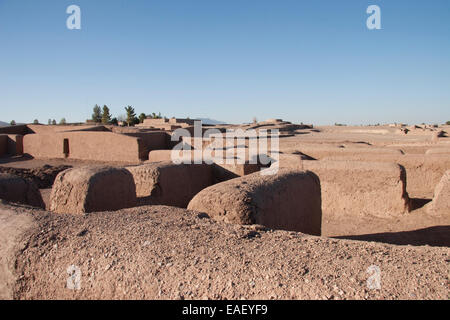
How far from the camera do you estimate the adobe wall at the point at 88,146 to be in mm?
12484

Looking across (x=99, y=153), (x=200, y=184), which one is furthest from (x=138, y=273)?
(x=99, y=153)

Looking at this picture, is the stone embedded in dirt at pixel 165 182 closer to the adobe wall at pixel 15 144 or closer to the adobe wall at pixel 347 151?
the adobe wall at pixel 347 151

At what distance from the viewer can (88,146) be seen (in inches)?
527

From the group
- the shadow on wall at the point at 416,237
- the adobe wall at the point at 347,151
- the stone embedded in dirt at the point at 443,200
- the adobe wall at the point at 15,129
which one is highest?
the adobe wall at the point at 15,129

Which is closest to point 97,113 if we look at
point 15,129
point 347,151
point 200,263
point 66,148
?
point 15,129

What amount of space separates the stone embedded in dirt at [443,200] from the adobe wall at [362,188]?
1.47 ft

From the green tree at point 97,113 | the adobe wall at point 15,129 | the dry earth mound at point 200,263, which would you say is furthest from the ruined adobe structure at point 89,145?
the green tree at point 97,113

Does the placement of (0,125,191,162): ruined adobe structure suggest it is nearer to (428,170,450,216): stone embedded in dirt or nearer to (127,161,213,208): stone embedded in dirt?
(127,161,213,208): stone embedded in dirt

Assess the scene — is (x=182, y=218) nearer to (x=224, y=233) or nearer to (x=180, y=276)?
(x=224, y=233)

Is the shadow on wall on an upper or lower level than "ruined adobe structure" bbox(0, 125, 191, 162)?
lower

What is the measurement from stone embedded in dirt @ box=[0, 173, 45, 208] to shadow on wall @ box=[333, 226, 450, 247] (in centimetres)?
470

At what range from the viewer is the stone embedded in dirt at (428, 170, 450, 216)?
602 cm

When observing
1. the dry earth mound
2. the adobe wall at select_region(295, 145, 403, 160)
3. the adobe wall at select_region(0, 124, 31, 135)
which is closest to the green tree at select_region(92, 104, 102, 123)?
the adobe wall at select_region(0, 124, 31, 135)
